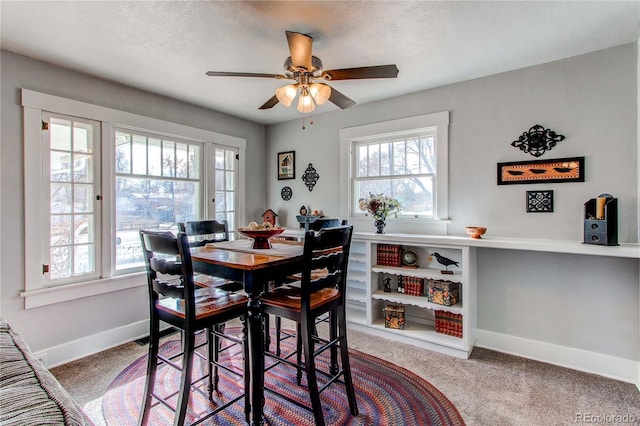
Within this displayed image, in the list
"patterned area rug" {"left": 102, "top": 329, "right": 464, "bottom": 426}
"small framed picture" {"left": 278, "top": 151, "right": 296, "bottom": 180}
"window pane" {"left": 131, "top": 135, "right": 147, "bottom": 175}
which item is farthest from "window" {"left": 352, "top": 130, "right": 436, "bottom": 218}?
"window pane" {"left": 131, "top": 135, "right": 147, "bottom": 175}

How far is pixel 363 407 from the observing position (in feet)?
6.57

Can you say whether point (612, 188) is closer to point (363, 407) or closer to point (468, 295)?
point (468, 295)

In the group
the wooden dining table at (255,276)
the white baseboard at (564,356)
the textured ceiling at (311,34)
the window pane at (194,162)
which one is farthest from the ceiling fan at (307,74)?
the white baseboard at (564,356)

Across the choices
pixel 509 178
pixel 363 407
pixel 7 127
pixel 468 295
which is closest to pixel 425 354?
pixel 468 295

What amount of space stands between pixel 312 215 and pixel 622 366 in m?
3.10

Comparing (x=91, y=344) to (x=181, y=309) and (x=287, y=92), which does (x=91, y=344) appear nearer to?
(x=181, y=309)

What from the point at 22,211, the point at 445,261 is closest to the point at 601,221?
the point at 445,261

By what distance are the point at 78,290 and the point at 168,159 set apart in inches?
60.7

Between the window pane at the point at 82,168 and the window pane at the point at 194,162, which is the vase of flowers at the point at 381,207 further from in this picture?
the window pane at the point at 82,168

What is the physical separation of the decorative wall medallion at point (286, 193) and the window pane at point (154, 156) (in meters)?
1.62

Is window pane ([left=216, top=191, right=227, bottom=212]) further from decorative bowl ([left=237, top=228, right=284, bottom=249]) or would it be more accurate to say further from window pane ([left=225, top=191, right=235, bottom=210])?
decorative bowl ([left=237, top=228, right=284, bottom=249])

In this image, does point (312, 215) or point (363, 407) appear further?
point (312, 215)

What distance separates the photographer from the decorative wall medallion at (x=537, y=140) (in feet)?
8.50

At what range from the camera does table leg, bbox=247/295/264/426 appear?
1.70 meters
